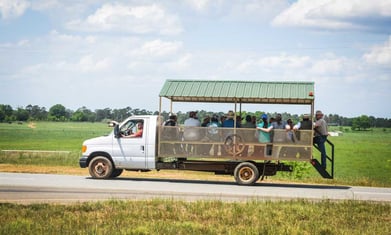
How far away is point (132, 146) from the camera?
2214cm

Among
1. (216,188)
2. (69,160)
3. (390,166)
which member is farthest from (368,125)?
(216,188)

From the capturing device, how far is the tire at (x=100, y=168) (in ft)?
73.1

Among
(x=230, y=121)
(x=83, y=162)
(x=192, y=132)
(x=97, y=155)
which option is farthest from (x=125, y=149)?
(x=230, y=121)

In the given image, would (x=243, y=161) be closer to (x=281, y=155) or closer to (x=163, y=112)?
(x=281, y=155)

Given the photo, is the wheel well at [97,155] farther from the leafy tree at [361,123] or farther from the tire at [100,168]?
the leafy tree at [361,123]

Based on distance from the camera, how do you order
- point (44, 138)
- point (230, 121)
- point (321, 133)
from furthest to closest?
point (44, 138) < point (230, 121) < point (321, 133)

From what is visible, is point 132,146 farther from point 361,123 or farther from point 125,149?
point 361,123

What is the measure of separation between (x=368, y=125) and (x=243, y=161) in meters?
181

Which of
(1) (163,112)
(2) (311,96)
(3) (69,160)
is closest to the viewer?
(2) (311,96)

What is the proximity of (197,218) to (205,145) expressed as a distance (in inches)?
303

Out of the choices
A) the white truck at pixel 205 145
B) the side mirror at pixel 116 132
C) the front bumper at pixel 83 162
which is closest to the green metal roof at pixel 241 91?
the white truck at pixel 205 145

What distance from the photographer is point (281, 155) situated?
21.3m

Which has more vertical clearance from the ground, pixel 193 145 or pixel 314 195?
pixel 193 145

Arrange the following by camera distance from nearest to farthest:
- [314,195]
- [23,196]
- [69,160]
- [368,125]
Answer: [23,196], [314,195], [69,160], [368,125]
